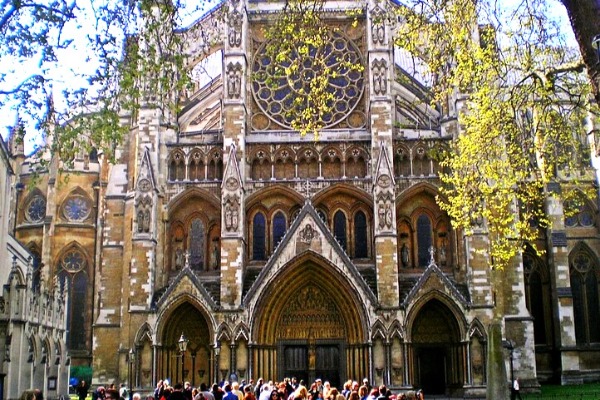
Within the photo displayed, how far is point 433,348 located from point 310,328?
211 inches

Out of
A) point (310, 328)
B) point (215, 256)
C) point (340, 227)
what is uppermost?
point (340, 227)

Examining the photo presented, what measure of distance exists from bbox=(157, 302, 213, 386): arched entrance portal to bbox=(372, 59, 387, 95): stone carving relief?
1242cm

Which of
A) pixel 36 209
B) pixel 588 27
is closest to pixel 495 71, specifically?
pixel 588 27

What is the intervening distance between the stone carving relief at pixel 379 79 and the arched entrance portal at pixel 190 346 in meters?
12.4

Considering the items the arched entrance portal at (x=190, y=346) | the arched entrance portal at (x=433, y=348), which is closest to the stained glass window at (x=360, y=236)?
the arched entrance portal at (x=433, y=348)

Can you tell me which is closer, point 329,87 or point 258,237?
point 258,237

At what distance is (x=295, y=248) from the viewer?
31.7m

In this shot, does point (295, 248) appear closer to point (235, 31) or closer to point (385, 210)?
point (385, 210)

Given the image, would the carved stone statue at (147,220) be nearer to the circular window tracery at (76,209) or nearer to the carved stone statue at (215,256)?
the carved stone statue at (215,256)

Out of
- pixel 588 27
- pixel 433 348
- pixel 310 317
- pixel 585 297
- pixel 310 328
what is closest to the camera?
pixel 588 27

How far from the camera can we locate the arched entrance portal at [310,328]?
31609mm

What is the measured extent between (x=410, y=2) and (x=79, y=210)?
32.4 metres

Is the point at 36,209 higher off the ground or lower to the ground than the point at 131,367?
higher

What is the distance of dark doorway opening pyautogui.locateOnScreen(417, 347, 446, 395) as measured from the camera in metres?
32.1
